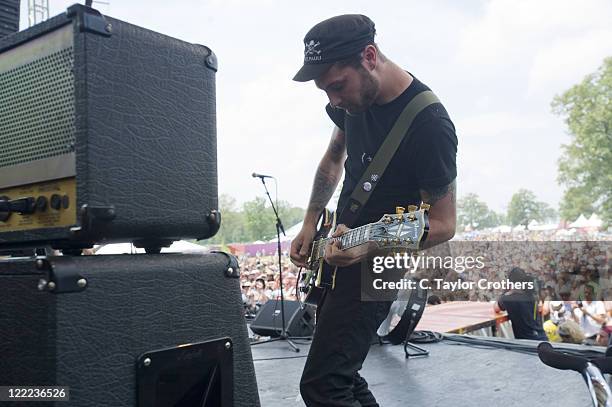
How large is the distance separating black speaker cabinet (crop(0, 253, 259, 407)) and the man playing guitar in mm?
572

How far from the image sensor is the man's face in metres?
1.73

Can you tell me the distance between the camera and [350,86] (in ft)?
5.72

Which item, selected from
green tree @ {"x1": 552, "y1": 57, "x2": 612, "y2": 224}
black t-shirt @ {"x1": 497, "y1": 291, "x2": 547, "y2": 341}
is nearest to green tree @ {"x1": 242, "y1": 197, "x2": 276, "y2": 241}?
green tree @ {"x1": 552, "y1": 57, "x2": 612, "y2": 224}

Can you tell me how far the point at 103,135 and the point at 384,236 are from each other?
3.58 ft

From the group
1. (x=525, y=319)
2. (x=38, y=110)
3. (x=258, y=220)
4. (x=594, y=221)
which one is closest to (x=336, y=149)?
(x=38, y=110)

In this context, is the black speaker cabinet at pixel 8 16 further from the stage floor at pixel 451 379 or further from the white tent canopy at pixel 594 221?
the white tent canopy at pixel 594 221

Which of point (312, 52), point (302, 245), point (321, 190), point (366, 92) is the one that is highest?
point (312, 52)

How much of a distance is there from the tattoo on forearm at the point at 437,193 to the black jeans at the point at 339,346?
336mm

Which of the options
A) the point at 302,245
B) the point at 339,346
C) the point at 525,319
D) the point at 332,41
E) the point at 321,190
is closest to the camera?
the point at 339,346

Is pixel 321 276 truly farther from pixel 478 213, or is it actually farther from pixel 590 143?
pixel 478 213

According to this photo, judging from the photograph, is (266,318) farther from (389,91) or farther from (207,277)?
(207,277)

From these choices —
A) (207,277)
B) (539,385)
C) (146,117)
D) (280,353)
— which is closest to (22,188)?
(146,117)

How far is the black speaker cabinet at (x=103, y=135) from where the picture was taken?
2.84ft

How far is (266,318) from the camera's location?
514cm
